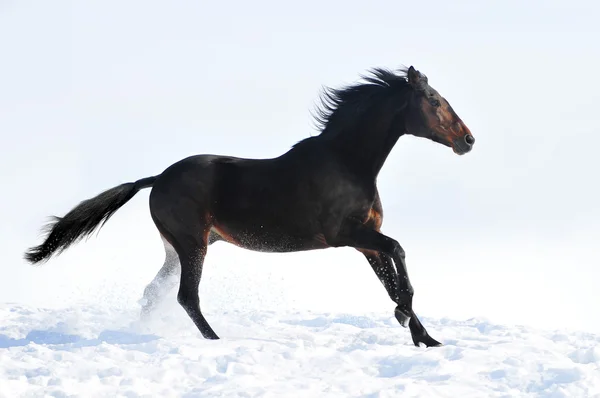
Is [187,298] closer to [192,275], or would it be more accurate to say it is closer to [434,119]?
[192,275]

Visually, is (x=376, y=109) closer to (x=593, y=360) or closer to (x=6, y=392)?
(x=593, y=360)

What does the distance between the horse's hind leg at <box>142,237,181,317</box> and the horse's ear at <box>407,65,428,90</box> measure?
116 inches

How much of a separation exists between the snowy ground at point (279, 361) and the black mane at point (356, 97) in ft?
6.71

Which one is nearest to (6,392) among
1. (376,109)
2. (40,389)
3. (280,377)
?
(40,389)

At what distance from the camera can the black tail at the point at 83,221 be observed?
8.86 m

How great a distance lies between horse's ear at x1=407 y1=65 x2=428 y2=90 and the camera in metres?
7.98

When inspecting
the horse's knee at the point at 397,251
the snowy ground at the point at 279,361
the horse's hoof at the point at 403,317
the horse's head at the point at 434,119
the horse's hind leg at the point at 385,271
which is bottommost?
the snowy ground at the point at 279,361

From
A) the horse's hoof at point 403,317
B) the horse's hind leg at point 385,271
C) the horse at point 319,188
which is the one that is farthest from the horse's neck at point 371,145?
the horse's hoof at point 403,317

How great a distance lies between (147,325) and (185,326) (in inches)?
15.4

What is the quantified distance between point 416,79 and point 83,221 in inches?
147

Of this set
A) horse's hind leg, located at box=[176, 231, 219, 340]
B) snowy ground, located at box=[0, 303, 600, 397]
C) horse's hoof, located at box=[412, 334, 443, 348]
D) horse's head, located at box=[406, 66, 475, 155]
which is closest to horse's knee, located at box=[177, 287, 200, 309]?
horse's hind leg, located at box=[176, 231, 219, 340]

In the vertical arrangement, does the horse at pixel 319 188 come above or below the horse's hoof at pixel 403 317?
above

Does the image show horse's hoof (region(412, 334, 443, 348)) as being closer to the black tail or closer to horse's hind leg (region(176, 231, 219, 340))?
horse's hind leg (region(176, 231, 219, 340))

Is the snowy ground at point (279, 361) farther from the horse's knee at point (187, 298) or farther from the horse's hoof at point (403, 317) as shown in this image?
the horse's knee at point (187, 298)
